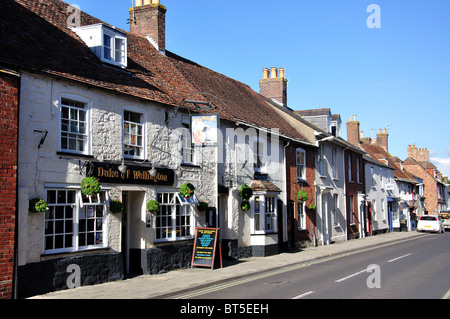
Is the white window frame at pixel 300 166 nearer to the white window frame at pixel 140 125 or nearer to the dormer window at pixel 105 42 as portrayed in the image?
the white window frame at pixel 140 125

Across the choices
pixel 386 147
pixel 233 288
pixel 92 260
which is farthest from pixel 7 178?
pixel 386 147

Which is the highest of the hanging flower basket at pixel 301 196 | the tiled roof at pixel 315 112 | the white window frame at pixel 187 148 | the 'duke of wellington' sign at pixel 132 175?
the tiled roof at pixel 315 112

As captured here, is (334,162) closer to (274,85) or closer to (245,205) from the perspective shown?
(274,85)

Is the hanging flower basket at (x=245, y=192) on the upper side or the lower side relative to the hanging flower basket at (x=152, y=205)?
upper

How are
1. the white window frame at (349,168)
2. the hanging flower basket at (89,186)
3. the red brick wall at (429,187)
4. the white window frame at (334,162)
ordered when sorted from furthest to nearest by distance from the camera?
the red brick wall at (429,187) < the white window frame at (349,168) < the white window frame at (334,162) < the hanging flower basket at (89,186)

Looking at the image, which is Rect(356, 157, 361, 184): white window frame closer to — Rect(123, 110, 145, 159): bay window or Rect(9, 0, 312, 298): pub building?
Rect(9, 0, 312, 298): pub building

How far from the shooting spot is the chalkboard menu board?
15.5 metres

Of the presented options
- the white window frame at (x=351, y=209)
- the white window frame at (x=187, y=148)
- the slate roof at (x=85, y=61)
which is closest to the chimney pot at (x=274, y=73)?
the slate roof at (x=85, y=61)

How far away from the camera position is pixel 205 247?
15602 millimetres

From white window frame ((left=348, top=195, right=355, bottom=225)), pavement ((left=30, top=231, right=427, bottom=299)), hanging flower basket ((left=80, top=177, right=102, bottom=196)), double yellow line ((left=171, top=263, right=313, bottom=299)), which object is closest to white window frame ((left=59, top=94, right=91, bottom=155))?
hanging flower basket ((left=80, top=177, right=102, bottom=196))

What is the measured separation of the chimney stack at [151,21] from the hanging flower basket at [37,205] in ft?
35.1

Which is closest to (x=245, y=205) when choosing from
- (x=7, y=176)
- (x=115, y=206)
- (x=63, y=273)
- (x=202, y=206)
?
(x=202, y=206)

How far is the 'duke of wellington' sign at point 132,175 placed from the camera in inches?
507
